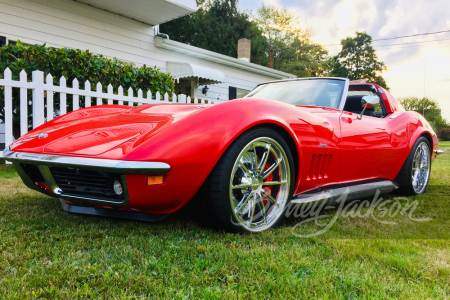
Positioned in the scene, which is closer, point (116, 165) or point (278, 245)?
point (116, 165)

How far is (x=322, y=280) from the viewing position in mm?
1585

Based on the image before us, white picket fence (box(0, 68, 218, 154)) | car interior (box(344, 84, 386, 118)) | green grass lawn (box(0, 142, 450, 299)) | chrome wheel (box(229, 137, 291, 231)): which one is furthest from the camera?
white picket fence (box(0, 68, 218, 154))

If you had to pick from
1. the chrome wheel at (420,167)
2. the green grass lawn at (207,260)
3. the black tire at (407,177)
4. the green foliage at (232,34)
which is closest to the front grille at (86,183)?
the green grass lawn at (207,260)

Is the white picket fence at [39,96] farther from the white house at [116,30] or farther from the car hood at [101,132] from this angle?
the white house at [116,30]

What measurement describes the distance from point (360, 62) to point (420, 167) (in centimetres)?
4343

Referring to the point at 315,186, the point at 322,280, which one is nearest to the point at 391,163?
the point at 315,186

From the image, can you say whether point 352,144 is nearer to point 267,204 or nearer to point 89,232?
point 267,204

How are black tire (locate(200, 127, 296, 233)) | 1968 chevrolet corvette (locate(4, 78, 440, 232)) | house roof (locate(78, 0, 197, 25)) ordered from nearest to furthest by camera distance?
1968 chevrolet corvette (locate(4, 78, 440, 232))
black tire (locate(200, 127, 296, 233))
house roof (locate(78, 0, 197, 25))

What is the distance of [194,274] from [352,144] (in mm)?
1947

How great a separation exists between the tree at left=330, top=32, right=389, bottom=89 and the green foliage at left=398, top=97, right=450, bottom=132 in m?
3.65

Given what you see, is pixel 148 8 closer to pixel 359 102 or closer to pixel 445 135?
pixel 359 102

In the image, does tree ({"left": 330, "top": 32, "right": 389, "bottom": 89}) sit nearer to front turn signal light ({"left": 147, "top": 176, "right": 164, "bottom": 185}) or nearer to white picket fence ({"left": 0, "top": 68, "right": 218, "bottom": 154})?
white picket fence ({"left": 0, "top": 68, "right": 218, "bottom": 154})

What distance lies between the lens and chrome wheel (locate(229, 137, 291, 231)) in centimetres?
225

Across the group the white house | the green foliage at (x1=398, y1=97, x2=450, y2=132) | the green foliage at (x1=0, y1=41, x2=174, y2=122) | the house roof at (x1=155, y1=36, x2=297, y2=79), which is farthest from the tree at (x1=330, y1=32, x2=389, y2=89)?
the green foliage at (x1=0, y1=41, x2=174, y2=122)
